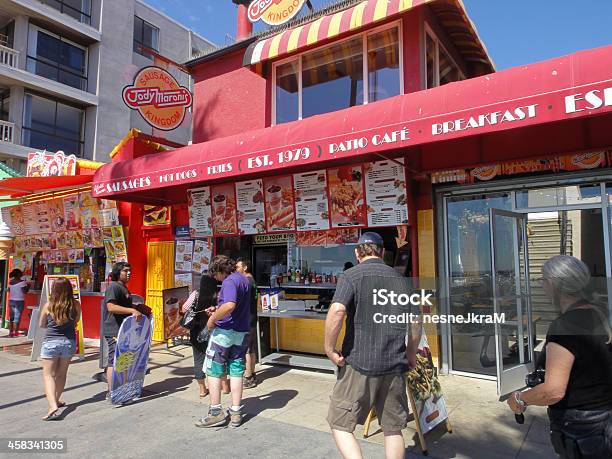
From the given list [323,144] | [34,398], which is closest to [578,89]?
[323,144]

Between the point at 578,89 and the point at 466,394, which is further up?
the point at 578,89

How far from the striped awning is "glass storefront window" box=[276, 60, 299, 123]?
550 mm

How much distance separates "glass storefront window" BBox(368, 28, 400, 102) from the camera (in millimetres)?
7000

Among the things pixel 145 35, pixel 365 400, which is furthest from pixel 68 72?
pixel 365 400

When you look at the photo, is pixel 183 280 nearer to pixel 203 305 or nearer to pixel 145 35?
pixel 203 305

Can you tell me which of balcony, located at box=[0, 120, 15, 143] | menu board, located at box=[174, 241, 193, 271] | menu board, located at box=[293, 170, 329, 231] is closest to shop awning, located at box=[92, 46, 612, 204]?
menu board, located at box=[293, 170, 329, 231]

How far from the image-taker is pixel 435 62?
7383mm

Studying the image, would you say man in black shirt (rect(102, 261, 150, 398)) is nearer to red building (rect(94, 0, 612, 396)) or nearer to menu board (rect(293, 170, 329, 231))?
red building (rect(94, 0, 612, 396))

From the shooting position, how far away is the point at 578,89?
388cm

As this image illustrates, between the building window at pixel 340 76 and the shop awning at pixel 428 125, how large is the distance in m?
1.58

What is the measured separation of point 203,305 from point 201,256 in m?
3.37

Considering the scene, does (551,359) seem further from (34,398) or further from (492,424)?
(34,398)

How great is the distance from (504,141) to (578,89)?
5.96 feet

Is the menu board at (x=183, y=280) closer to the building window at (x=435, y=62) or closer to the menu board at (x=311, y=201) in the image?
the menu board at (x=311, y=201)
